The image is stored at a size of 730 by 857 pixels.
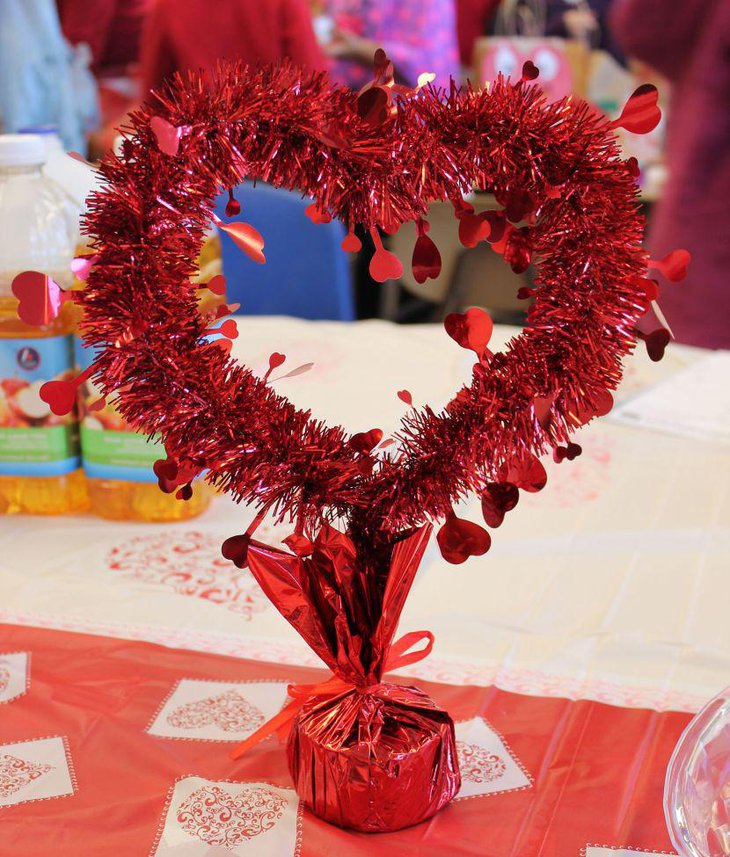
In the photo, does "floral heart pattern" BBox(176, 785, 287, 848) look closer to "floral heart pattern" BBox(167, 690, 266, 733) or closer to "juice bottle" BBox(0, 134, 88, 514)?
"floral heart pattern" BBox(167, 690, 266, 733)

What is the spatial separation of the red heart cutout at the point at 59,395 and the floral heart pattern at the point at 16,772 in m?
0.23

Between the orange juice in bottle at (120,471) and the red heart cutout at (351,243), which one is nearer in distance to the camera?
the red heart cutout at (351,243)

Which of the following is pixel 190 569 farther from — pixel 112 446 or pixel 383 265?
pixel 383 265

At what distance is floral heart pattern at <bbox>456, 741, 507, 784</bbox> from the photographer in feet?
1.86

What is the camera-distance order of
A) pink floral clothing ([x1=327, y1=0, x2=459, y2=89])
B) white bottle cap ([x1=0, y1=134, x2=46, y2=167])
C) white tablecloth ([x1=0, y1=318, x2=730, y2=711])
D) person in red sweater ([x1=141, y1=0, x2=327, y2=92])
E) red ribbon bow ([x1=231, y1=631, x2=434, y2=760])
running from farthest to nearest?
pink floral clothing ([x1=327, y1=0, x2=459, y2=89]), person in red sweater ([x1=141, y1=0, x2=327, y2=92]), white bottle cap ([x1=0, y1=134, x2=46, y2=167]), white tablecloth ([x1=0, y1=318, x2=730, y2=711]), red ribbon bow ([x1=231, y1=631, x2=434, y2=760])

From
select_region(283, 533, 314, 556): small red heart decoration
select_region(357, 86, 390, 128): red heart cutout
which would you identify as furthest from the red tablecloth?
select_region(357, 86, 390, 128): red heart cutout

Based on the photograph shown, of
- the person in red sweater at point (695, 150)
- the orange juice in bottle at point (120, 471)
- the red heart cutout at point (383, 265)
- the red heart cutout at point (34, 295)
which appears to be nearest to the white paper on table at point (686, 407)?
the orange juice in bottle at point (120, 471)

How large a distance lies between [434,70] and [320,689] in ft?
9.19

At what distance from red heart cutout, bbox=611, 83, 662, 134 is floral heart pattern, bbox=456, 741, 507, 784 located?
1.14ft

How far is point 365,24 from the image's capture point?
334cm

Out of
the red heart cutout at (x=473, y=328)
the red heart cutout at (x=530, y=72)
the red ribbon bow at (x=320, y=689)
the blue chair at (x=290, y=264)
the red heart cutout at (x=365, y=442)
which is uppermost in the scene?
the red heart cutout at (x=530, y=72)

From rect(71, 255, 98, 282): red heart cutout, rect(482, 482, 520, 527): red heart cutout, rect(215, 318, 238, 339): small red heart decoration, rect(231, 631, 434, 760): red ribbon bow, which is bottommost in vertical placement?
rect(231, 631, 434, 760): red ribbon bow

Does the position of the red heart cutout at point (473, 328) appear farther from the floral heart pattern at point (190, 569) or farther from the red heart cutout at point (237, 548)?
the floral heart pattern at point (190, 569)

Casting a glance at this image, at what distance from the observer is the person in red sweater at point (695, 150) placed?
68.6 inches
